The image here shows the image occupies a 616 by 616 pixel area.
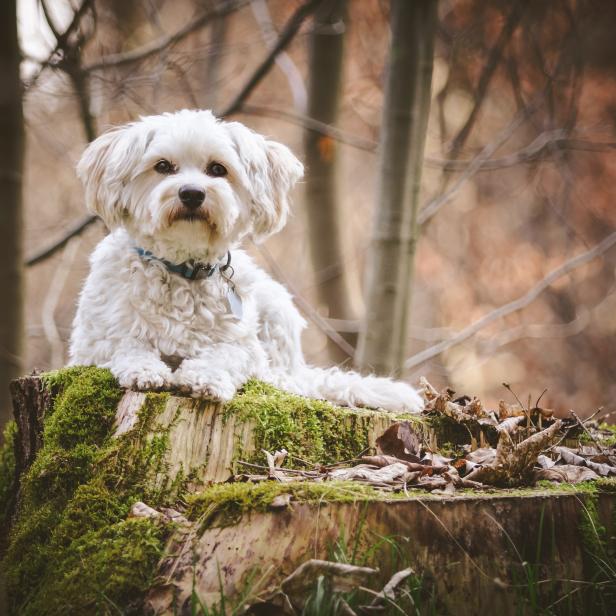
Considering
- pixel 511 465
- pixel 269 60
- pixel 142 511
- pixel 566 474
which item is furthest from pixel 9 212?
pixel 566 474

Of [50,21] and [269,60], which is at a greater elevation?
[269,60]

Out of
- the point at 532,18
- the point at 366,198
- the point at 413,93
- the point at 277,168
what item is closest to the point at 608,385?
the point at 366,198

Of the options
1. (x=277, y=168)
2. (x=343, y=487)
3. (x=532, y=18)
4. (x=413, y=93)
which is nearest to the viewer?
(x=343, y=487)

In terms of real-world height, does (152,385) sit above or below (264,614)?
above

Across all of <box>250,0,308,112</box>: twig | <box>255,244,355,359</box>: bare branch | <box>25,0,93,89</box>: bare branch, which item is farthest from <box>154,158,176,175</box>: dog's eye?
<box>250,0,308,112</box>: twig

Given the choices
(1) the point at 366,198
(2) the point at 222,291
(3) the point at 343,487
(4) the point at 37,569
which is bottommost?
(4) the point at 37,569

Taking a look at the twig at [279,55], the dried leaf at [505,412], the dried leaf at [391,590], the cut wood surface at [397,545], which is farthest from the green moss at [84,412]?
the twig at [279,55]

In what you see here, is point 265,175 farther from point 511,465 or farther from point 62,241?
point 62,241

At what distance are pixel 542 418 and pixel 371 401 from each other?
3.32 ft

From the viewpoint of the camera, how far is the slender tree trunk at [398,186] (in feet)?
17.9

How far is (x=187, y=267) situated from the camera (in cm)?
350

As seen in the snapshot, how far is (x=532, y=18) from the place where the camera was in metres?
9.12

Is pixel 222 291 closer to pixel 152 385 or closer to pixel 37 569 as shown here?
pixel 152 385

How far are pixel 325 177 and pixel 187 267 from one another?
449 cm
